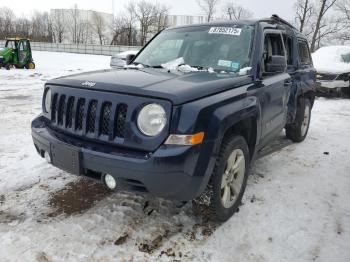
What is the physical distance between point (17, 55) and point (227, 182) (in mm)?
19483

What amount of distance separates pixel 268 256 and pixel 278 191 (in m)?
1.32

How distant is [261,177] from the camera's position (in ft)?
14.6

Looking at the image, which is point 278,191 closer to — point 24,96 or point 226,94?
point 226,94

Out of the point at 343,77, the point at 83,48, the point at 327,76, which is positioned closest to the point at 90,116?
the point at 327,76

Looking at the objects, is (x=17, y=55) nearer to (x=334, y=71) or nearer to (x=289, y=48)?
(x=334, y=71)

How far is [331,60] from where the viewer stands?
41.0 ft

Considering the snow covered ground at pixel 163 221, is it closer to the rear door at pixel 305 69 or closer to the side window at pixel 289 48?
the rear door at pixel 305 69

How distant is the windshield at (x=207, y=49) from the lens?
147 inches

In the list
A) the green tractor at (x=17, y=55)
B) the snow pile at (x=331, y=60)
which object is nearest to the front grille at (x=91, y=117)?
the snow pile at (x=331, y=60)

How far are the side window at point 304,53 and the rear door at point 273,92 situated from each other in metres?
1.03

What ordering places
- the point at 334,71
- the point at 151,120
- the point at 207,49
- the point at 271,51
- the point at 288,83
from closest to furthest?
1. the point at 151,120
2. the point at 207,49
3. the point at 271,51
4. the point at 288,83
5. the point at 334,71

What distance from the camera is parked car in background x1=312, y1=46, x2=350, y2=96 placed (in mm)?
11617

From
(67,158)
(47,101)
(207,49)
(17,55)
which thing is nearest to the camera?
(67,158)

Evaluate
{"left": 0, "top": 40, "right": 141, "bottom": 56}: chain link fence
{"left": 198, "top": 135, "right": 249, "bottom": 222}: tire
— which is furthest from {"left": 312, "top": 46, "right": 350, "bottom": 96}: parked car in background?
{"left": 0, "top": 40, "right": 141, "bottom": 56}: chain link fence
